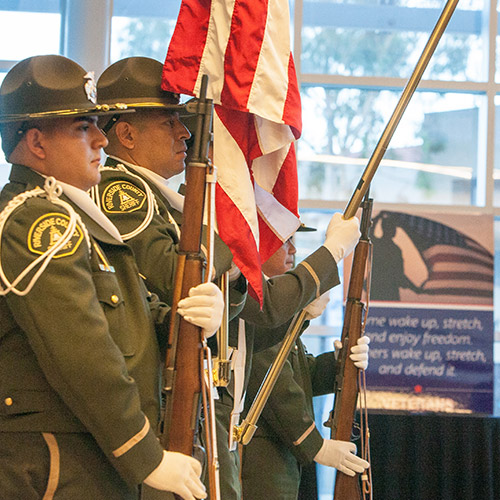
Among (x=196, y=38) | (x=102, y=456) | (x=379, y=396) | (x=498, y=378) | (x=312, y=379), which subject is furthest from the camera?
(x=498, y=378)

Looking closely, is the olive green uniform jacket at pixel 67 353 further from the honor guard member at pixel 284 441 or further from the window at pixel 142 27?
the window at pixel 142 27

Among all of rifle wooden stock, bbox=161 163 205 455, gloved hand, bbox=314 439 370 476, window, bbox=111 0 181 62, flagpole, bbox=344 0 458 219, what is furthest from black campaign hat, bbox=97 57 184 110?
window, bbox=111 0 181 62

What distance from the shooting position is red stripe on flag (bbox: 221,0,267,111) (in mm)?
2420

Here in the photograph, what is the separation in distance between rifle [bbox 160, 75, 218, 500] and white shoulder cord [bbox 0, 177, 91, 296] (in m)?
0.24

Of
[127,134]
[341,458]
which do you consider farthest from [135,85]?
[341,458]

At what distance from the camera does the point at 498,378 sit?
497 centimetres

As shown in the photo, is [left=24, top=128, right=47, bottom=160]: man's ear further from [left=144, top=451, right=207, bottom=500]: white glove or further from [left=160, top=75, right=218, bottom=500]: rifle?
[left=144, top=451, right=207, bottom=500]: white glove

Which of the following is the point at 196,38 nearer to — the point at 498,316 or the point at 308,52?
the point at 308,52

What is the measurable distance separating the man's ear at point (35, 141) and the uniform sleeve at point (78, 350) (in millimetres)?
241

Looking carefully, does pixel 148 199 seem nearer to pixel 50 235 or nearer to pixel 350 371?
pixel 50 235

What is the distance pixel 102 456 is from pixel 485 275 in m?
3.29

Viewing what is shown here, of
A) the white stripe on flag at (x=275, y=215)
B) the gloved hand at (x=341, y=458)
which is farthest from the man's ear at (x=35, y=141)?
the gloved hand at (x=341, y=458)

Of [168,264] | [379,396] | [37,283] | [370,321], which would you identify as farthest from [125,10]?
[37,283]

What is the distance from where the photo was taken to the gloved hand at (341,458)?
9.78 feet
